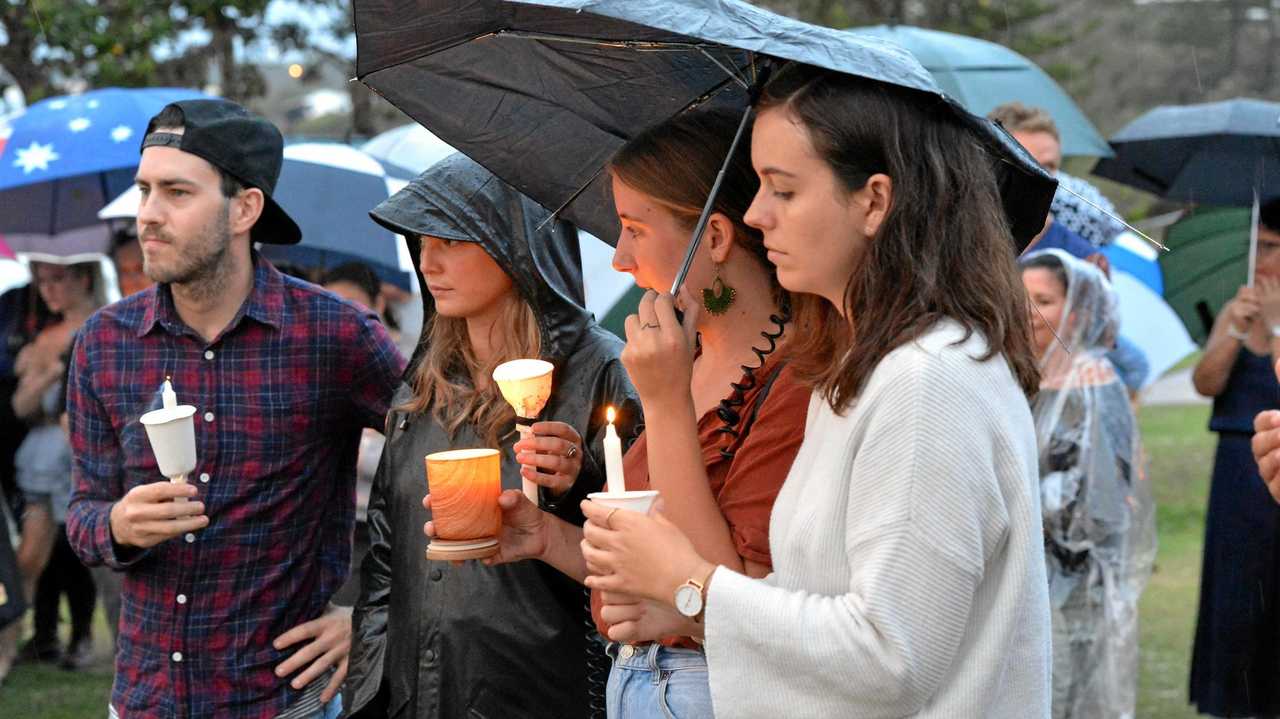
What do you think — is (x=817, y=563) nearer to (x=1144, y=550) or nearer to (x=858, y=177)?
(x=858, y=177)

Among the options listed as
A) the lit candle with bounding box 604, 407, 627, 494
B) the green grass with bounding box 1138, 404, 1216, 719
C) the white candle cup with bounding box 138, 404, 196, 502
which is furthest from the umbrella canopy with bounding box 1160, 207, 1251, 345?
the lit candle with bounding box 604, 407, 627, 494

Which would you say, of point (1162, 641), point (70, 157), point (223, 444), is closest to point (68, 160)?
point (70, 157)

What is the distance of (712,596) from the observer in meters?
2.43

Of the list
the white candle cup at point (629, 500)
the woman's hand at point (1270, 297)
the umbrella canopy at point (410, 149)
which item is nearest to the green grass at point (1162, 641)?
the woman's hand at point (1270, 297)

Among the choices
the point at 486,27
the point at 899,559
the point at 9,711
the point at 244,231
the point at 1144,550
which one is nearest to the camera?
the point at 899,559

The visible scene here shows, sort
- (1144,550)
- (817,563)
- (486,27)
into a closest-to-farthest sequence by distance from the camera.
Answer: (817,563) < (486,27) < (1144,550)

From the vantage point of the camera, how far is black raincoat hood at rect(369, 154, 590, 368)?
388 centimetres

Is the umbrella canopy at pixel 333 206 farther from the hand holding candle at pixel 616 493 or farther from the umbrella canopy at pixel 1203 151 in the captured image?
the hand holding candle at pixel 616 493

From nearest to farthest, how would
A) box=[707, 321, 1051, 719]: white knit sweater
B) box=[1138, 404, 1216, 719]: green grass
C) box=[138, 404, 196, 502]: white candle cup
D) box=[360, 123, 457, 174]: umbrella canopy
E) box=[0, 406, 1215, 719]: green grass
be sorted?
box=[707, 321, 1051, 719]: white knit sweater < box=[138, 404, 196, 502]: white candle cup < box=[0, 406, 1215, 719]: green grass < box=[1138, 404, 1216, 719]: green grass < box=[360, 123, 457, 174]: umbrella canopy

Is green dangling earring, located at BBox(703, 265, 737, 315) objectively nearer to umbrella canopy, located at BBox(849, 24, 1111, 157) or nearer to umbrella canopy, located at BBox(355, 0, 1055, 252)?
umbrella canopy, located at BBox(355, 0, 1055, 252)

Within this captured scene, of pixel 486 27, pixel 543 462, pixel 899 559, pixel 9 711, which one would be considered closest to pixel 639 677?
pixel 543 462

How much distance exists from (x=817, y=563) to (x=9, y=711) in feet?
22.6

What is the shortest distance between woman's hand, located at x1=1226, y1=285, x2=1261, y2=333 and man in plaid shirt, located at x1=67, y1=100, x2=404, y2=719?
13.4ft

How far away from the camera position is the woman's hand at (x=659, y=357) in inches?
109
